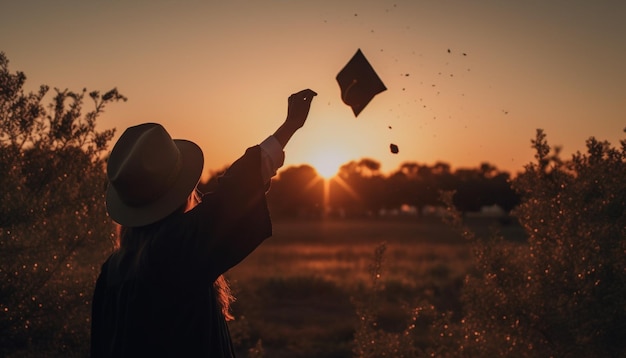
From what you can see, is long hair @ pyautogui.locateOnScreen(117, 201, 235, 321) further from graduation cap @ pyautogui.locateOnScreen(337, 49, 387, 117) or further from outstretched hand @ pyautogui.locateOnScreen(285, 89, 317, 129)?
graduation cap @ pyautogui.locateOnScreen(337, 49, 387, 117)

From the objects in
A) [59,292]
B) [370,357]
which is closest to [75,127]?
[59,292]

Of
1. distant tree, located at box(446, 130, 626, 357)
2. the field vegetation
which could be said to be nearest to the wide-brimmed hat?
the field vegetation

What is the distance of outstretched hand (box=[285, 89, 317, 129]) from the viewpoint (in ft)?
9.80

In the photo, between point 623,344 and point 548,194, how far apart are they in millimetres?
1425

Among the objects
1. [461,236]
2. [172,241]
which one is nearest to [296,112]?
[172,241]

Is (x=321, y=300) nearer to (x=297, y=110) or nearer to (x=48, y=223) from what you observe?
(x=48, y=223)

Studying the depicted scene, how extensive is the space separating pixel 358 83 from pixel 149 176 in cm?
143


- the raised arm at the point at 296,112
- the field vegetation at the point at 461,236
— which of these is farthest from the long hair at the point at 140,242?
the field vegetation at the point at 461,236

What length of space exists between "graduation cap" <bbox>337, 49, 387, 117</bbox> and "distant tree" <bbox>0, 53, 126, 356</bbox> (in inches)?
140

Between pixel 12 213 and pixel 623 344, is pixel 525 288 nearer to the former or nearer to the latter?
pixel 623 344

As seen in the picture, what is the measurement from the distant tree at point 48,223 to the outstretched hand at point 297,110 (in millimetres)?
4148

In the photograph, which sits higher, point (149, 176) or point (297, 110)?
point (297, 110)

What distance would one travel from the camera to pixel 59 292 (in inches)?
253

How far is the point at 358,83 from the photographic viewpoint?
3797 millimetres
